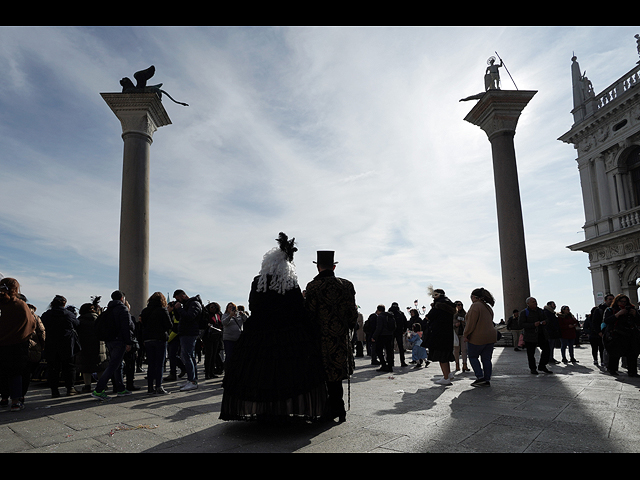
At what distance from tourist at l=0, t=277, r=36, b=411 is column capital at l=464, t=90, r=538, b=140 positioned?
611 inches

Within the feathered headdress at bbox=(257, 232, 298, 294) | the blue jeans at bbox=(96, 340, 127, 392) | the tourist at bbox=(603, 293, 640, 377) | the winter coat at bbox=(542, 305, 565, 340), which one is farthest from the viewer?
the winter coat at bbox=(542, 305, 565, 340)

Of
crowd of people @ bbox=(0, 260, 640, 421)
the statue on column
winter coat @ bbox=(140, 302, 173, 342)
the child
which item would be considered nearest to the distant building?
the statue on column

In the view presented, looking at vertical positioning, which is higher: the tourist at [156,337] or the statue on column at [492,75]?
the statue on column at [492,75]

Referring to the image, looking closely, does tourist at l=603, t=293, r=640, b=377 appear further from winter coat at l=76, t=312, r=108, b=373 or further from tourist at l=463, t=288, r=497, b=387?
winter coat at l=76, t=312, r=108, b=373

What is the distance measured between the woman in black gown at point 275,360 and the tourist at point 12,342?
355 cm

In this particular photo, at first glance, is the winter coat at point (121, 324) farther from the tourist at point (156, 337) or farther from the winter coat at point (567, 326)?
the winter coat at point (567, 326)


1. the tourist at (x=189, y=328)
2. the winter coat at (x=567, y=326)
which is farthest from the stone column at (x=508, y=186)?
the tourist at (x=189, y=328)

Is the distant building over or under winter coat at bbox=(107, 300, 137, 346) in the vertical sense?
over

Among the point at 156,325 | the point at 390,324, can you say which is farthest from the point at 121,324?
the point at 390,324

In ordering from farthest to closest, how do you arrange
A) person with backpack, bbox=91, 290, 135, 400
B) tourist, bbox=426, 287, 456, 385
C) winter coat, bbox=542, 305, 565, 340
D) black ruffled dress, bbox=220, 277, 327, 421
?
winter coat, bbox=542, 305, 565, 340
tourist, bbox=426, 287, 456, 385
person with backpack, bbox=91, 290, 135, 400
black ruffled dress, bbox=220, 277, 327, 421

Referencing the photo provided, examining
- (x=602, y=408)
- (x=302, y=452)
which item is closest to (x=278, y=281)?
(x=302, y=452)

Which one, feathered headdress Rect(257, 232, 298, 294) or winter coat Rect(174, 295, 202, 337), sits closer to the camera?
feathered headdress Rect(257, 232, 298, 294)

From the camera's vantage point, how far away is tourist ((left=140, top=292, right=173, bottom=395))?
6941mm

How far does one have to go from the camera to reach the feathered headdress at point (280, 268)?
14.4ft
